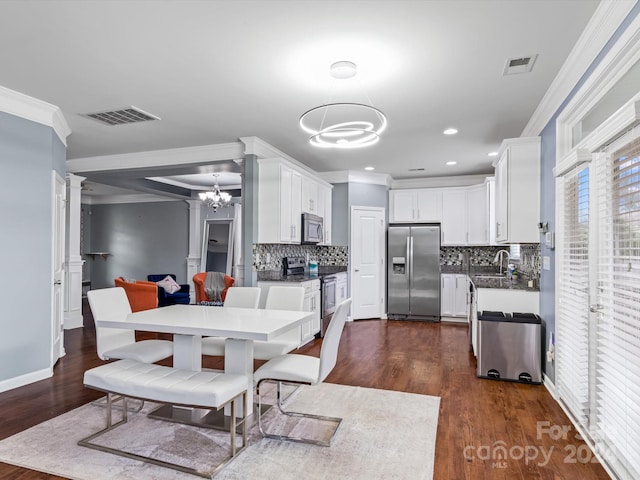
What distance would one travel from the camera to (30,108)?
3.74 meters

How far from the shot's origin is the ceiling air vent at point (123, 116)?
4017 mm

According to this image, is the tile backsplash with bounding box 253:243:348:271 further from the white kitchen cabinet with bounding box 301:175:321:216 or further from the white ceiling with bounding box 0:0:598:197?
the white ceiling with bounding box 0:0:598:197

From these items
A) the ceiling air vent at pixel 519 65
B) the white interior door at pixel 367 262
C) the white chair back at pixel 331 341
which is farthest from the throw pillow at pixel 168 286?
the ceiling air vent at pixel 519 65

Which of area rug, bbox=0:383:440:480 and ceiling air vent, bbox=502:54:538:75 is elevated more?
ceiling air vent, bbox=502:54:538:75

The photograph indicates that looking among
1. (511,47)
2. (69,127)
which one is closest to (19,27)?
(69,127)

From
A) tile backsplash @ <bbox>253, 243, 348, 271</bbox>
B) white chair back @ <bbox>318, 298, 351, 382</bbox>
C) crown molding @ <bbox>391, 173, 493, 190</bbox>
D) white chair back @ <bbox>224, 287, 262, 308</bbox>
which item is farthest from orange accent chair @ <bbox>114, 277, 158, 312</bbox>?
crown molding @ <bbox>391, 173, 493, 190</bbox>

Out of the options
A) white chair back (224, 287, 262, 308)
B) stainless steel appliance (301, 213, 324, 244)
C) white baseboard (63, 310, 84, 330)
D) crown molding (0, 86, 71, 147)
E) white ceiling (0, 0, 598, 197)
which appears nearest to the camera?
white ceiling (0, 0, 598, 197)

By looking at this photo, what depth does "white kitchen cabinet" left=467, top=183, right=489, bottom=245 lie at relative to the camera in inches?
273

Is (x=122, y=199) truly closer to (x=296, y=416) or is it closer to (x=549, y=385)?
(x=296, y=416)

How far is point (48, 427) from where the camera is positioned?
8.95 ft

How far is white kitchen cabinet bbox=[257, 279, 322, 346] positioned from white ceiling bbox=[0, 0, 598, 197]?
6.10 ft

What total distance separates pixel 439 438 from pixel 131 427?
206 cm

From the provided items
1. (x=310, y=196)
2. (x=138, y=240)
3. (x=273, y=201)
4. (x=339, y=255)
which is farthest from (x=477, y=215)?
(x=138, y=240)

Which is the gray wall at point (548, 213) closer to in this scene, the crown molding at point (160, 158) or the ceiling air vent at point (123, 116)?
the crown molding at point (160, 158)
